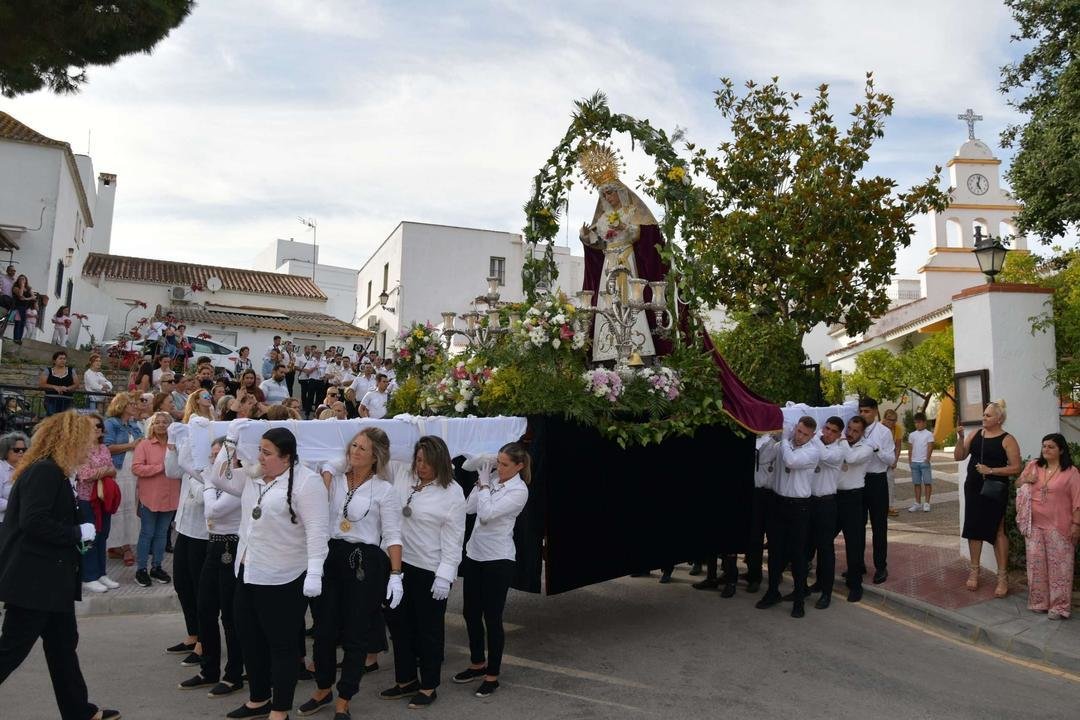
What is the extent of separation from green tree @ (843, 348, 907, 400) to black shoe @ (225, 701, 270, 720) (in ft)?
68.6

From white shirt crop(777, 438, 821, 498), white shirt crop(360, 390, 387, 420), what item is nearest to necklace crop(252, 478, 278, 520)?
white shirt crop(777, 438, 821, 498)

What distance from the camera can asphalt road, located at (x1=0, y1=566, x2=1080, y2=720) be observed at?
5461mm

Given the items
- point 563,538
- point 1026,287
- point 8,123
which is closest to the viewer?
point 563,538

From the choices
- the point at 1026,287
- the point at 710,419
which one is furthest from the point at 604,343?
Result: the point at 1026,287

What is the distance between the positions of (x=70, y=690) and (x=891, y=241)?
41.6 feet

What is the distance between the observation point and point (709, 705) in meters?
5.54

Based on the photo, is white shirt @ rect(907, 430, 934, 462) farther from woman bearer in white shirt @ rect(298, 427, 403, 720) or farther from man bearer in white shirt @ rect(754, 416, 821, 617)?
woman bearer in white shirt @ rect(298, 427, 403, 720)

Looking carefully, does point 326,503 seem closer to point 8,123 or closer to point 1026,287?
point 1026,287

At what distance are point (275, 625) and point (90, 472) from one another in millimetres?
4488

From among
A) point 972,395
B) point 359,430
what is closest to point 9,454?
point 359,430

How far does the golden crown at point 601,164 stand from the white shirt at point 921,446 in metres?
8.18

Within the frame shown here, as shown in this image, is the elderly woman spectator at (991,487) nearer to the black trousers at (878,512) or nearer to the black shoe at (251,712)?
the black trousers at (878,512)

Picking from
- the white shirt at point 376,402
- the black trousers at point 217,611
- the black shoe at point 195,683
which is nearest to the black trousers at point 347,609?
the black trousers at point 217,611

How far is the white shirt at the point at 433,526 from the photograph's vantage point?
550 cm
